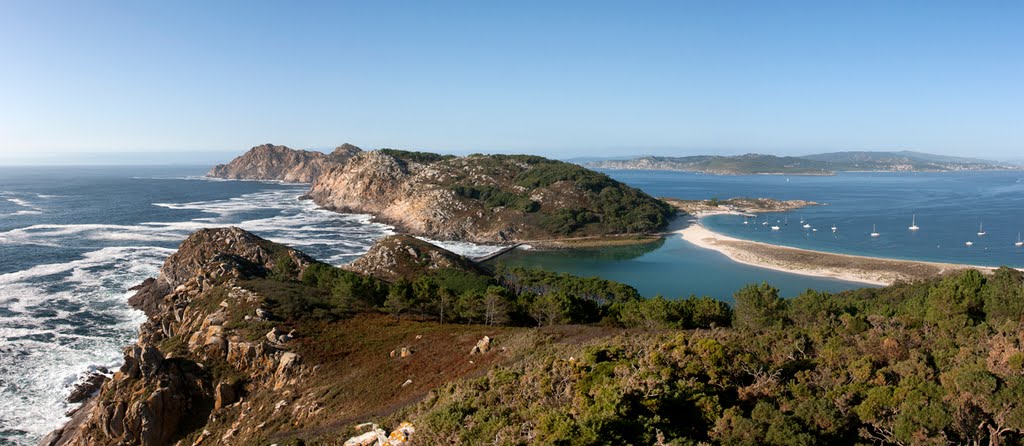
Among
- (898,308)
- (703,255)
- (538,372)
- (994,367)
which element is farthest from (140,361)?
(703,255)

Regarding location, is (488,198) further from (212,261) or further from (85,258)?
(212,261)

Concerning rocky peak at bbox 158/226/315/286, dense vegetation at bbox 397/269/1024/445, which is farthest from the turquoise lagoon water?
dense vegetation at bbox 397/269/1024/445

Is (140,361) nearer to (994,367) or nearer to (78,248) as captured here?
(994,367)

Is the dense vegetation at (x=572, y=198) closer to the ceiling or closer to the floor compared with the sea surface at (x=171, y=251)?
closer to the ceiling

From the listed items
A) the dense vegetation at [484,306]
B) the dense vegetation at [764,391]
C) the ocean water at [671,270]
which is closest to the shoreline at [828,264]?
the ocean water at [671,270]

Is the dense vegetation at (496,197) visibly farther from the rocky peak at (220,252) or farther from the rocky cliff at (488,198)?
the rocky peak at (220,252)

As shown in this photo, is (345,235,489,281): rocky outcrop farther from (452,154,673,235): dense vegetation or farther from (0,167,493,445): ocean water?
(452,154,673,235): dense vegetation
